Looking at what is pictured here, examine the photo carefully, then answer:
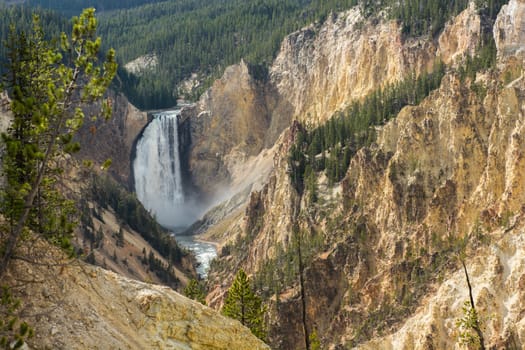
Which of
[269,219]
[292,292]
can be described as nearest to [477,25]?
[269,219]

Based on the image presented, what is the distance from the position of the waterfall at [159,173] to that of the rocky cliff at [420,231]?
42604 millimetres

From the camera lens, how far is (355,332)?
56.2 metres

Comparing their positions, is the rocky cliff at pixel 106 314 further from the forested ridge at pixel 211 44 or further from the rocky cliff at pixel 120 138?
the rocky cliff at pixel 120 138

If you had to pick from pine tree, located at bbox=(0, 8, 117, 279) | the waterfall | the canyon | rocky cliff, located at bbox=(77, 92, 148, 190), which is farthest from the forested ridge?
pine tree, located at bbox=(0, 8, 117, 279)

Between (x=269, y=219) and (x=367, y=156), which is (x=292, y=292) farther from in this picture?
(x=269, y=219)

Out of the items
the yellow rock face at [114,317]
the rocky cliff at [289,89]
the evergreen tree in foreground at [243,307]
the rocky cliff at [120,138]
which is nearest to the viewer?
the yellow rock face at [114,317]

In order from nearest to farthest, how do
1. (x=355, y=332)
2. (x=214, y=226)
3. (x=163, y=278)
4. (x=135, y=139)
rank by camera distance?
(x=355, y=332) < (x=163, y=278) < (x=214, y=226) < (x=135, y=139)

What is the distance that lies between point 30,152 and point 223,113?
117270mm

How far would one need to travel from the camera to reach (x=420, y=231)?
196 feet

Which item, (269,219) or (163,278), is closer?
(163,278)

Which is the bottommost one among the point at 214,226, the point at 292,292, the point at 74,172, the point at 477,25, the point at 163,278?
the point at 214,226

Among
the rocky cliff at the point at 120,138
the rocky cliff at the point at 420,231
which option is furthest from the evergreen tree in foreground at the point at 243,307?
the rocky cliff at the point at 120,138

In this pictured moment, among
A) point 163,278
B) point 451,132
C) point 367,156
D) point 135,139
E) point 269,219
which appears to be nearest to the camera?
point 451,132

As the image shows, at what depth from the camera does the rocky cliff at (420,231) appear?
47812mm
